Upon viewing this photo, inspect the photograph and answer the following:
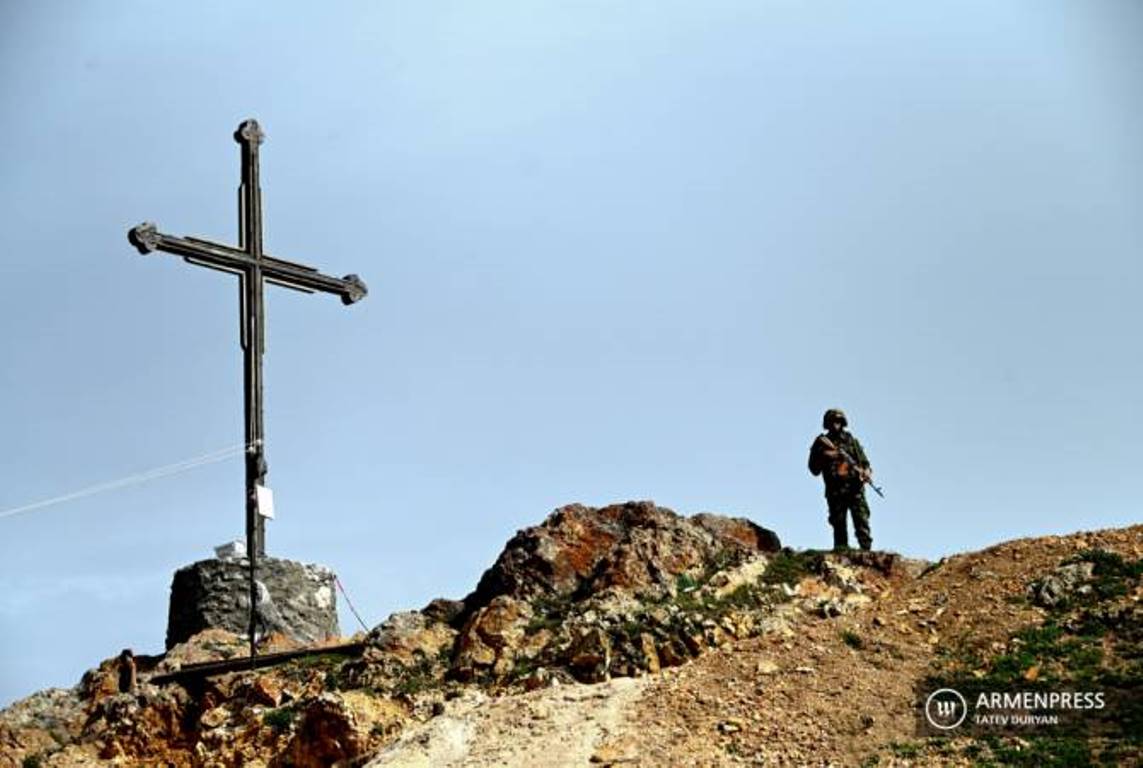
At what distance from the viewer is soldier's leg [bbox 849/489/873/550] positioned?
1945cm

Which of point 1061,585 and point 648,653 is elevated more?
point 1061,585

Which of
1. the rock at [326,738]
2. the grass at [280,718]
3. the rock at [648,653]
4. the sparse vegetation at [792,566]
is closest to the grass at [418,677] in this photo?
the rock at [326,738]

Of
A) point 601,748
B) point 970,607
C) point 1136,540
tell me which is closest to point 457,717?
point 601,748

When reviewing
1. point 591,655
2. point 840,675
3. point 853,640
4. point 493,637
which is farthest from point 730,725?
point 493,637

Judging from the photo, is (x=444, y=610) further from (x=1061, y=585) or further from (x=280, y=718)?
(x=1061, y=585)

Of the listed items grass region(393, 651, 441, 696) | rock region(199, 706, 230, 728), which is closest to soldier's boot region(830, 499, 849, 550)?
grass region(393, 651, 441, 696)

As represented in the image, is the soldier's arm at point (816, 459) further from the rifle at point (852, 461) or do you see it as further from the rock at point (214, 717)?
the rock at point (214, 717)

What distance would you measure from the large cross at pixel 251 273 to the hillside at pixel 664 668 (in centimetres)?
233

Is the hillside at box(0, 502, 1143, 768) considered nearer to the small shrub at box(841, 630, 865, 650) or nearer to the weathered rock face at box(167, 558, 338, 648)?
the small shrub at box(841, 630, 865, 650)

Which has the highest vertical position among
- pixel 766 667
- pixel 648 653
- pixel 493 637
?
pixel 493 637

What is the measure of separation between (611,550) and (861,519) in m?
4.04

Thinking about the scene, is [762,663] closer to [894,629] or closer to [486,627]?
[894,629]

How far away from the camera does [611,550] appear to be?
17953 millimetres

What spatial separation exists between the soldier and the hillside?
51.3 inches
